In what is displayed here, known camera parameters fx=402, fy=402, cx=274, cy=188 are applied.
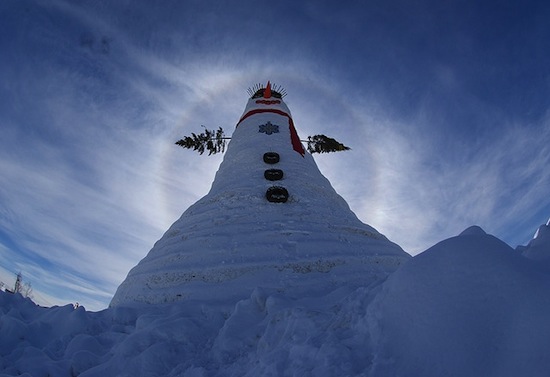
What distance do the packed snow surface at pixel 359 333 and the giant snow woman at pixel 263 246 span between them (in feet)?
3.74

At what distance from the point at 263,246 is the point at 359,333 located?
138 inches

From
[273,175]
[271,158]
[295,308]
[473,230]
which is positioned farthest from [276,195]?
[473,230]

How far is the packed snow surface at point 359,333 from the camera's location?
2.31m

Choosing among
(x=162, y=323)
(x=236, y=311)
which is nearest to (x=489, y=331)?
(x=236, y=311)

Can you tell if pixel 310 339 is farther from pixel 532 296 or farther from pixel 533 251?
pixel 533 251

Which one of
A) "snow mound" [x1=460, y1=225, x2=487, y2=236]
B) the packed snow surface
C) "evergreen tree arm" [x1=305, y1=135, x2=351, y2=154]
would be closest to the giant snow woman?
the packed snow surface

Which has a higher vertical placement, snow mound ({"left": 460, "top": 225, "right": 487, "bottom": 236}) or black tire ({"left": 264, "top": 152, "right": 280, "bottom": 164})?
black tire ({"left": 264, "top": 152, "right": 280, "bottom": 164})

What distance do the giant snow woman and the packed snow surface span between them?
1141mm

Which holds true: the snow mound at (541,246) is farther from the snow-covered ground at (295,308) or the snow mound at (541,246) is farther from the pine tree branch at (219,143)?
the pine tree branch at (219,143)

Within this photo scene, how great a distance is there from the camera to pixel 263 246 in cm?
645

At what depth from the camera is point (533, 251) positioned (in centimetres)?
310

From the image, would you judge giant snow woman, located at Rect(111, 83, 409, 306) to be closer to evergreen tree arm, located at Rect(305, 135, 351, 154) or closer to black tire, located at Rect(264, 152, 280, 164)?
black tire, located at Rect(264, 152, 280, 164)

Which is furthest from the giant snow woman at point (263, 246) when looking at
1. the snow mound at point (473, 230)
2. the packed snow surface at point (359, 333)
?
the snow mound at point (473, 230)

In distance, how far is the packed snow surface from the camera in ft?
7.58
